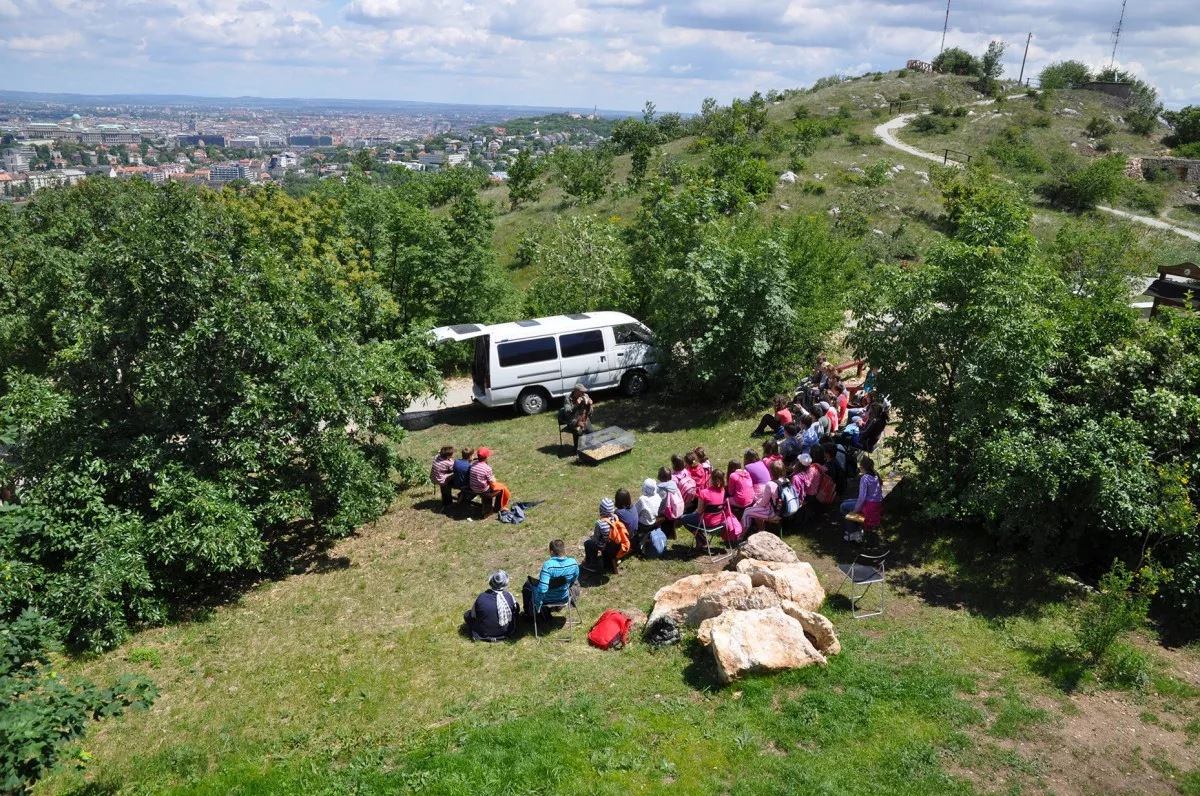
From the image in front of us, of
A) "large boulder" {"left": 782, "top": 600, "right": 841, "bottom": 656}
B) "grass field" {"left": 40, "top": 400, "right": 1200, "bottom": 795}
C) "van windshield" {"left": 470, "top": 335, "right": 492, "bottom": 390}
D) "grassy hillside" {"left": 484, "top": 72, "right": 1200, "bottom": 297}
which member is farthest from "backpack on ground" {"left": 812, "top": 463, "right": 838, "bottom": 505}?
"grassy hillside" {"left": 484, "top": 72, "right": 1200, "bottom": 297}

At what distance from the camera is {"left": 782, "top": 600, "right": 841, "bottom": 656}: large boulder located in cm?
794

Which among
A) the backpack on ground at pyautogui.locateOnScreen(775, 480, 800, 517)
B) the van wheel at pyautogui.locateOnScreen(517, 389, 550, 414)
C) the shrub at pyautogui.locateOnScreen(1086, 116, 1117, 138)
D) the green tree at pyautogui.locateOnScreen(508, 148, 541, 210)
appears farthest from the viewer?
the shrub at pyautogui.locateOnScreen(1086, 116, 1117, 138)

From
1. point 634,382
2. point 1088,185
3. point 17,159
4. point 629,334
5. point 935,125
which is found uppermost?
point 935,125

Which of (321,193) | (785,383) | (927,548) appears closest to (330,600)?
(927,548)

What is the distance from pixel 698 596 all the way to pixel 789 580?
112 cm

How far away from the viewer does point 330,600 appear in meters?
10.3

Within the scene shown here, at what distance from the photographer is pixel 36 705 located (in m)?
5.54

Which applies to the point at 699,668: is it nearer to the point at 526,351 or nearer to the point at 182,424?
the point at 182,424

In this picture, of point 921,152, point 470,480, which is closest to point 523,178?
point 921,152

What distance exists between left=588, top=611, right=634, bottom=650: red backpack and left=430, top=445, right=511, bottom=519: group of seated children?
3.99 m

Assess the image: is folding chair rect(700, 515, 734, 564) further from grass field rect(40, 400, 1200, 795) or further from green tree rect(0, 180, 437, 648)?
green tree rect(0, 180, 437, 648)

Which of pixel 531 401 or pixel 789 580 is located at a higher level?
pixel 789 580

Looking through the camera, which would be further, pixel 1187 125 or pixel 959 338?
pixel 1187 125

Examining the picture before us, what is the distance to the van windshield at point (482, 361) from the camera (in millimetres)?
17164
